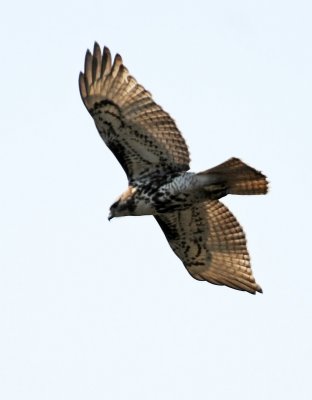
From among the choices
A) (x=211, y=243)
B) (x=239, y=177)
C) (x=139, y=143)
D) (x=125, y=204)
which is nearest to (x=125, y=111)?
(x=139, y=143)

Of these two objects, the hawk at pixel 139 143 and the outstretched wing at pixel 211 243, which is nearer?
the hawk at pixel 139 143

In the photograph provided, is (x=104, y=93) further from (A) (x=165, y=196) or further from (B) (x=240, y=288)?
(B) (x=240, y=288)

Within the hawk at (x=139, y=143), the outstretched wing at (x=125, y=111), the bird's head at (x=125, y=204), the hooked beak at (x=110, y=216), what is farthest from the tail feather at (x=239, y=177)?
the hooked beak at (x=110, y=216)

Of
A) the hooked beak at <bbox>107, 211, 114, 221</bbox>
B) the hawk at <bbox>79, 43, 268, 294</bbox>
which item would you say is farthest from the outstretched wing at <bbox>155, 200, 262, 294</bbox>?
the hooked beak at <bbox>107, 211, 114, 221</bbox>

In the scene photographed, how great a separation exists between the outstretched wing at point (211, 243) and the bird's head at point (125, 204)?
916 mm

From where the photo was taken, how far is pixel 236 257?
17.2 metres

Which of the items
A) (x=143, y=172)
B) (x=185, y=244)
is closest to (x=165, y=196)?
(x=143, y=172)

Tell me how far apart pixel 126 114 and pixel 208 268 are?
2594 millimetres

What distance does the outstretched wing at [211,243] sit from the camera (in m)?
16.9

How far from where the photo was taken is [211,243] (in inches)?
679

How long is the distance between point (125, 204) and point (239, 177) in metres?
1.80

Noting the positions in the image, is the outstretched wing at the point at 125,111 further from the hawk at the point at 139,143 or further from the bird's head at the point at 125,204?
the bird's head at the point at 125,204

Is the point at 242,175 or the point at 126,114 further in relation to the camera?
the point at 126,114

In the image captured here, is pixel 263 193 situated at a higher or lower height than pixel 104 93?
lower
